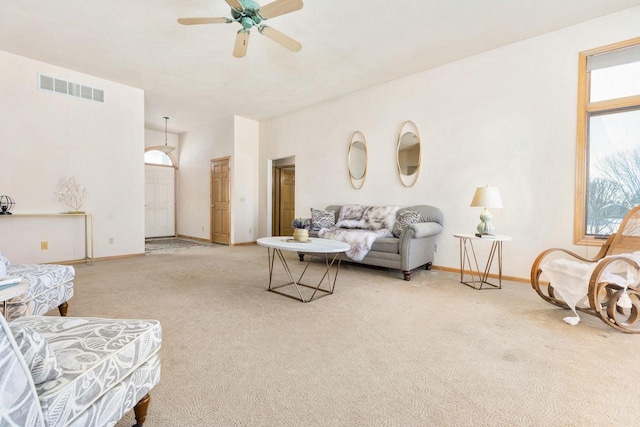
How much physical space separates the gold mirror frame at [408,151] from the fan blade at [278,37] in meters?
2.27

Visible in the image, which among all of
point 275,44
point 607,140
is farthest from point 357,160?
point 607,140

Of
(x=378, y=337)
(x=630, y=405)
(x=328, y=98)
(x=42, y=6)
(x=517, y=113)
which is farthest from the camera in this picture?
(x=328, y=98)

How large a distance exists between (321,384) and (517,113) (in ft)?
12.5

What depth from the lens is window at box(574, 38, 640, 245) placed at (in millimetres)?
3119

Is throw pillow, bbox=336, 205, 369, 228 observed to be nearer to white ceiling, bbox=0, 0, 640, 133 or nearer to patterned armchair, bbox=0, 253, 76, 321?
white ceiling, bbox=0, 0, 640, 133

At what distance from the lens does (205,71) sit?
14.7ft

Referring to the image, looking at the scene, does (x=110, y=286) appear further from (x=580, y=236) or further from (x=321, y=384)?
(x=580, y=236)

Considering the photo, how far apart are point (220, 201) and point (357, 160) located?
140 inches

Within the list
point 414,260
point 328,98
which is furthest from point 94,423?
point 328,98

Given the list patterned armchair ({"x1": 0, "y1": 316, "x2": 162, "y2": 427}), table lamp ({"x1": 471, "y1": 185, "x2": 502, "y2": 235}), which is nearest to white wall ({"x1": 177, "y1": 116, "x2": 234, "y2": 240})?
table lamp ({"x1": 471, "y1": 185, "x2": 502, "y2": 235})

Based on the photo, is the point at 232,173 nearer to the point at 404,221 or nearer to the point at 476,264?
the point at 404,221

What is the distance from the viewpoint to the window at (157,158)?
7.93m

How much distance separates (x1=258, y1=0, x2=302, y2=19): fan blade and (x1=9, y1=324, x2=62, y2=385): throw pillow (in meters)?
2.63

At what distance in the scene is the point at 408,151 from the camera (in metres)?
4.66
